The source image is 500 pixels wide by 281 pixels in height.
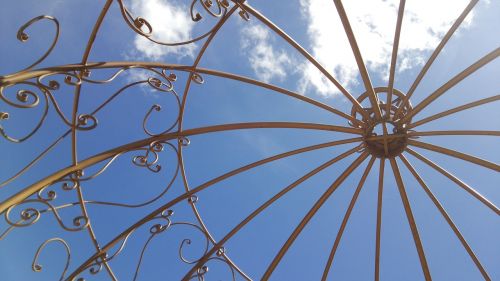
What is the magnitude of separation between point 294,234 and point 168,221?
6.68ft

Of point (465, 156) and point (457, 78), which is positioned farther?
point (465, 156)

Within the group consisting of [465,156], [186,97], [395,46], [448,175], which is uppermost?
[395,46]

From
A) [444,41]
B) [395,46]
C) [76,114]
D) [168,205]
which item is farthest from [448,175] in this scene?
[76,114]

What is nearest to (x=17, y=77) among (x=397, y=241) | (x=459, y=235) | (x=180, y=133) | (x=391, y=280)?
(x=180, y=133)

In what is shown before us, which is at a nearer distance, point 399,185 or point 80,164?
point 80,164

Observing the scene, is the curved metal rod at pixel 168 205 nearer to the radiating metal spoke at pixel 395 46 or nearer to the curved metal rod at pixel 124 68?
the curved metal rod at pixel 124 68

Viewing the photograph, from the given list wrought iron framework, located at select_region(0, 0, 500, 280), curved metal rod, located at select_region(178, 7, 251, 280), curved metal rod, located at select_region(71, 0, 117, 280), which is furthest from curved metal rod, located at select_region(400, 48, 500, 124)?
curved metal rod, located at select_region(71, 0, 117, 280)

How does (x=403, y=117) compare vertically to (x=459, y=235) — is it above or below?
above

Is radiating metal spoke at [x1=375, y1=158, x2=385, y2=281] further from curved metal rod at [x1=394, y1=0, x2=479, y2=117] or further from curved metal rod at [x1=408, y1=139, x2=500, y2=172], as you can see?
curved metal rod at [x1=394, y1=0, x2=479, y2=117]

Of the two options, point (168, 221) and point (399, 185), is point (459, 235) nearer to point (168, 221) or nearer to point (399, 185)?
point (399, 185)

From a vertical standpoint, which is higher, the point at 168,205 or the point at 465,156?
the point at 465,156

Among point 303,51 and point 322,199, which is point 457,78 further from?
point 322,199

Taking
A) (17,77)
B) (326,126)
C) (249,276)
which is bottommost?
(17,77)

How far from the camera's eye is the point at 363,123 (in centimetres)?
688
